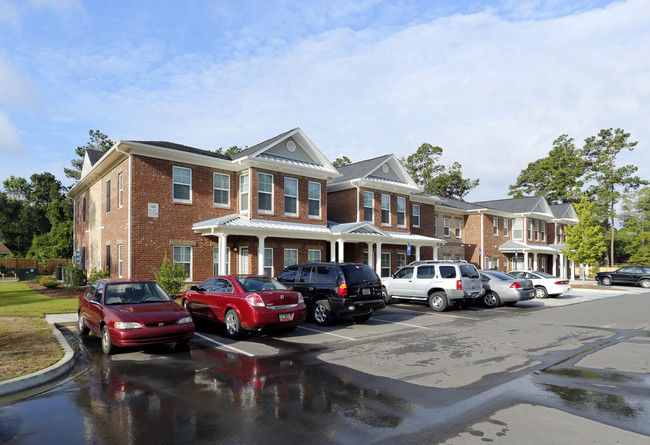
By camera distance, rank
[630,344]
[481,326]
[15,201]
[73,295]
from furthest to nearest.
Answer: [15,201] → [73,295] → [481,326] → [630,344]

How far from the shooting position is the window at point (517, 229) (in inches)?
1583

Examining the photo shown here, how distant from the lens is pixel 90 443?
4.34m

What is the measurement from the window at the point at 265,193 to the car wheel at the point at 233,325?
10719mm

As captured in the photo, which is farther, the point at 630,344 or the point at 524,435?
the point at 630,344

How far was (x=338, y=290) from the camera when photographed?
11711mm

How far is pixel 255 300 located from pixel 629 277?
109 ft

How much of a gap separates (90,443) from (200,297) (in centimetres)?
715

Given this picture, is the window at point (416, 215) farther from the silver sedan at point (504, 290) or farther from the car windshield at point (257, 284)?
the car windshield at point (257, 284)

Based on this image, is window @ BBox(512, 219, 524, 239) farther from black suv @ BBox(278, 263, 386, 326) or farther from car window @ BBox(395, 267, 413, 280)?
black suv @ BBox(278, 263, 386, 326)

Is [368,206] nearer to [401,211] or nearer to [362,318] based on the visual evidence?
[401,211]

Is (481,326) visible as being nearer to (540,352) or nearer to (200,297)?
(540,352)

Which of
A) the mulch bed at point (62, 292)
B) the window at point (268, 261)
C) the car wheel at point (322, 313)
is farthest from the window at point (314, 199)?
the mulch bed at point (62, 292)

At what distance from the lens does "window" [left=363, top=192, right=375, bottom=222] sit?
84.3 feet

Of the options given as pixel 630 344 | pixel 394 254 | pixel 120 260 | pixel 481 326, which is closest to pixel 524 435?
pixel 630 344
